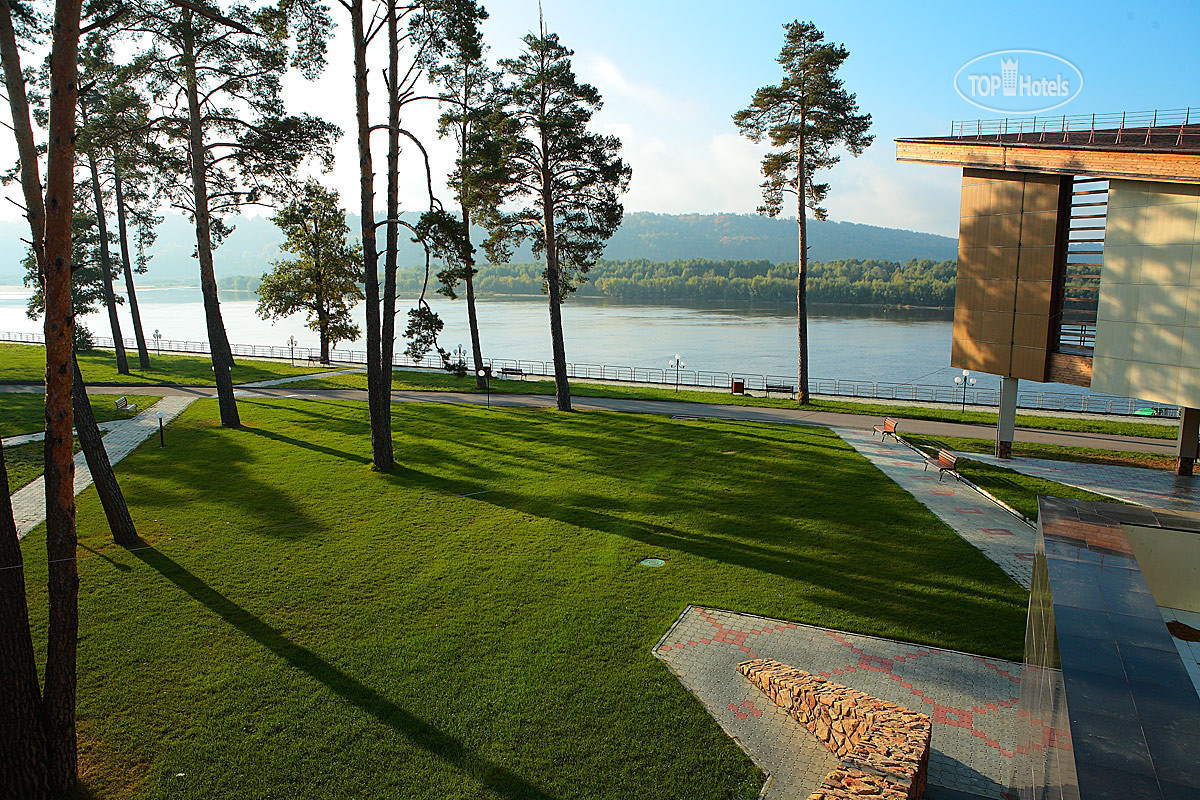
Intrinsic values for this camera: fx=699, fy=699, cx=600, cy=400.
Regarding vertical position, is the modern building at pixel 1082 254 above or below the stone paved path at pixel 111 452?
above

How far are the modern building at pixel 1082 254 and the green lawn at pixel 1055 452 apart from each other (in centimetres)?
93

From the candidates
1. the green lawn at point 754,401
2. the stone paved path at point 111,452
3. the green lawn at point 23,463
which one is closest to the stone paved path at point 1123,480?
the green lawn at point 754,401

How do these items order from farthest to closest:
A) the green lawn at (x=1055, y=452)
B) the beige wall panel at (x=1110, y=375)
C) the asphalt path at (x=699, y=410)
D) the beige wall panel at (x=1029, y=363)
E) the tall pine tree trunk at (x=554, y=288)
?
1. the tall pine tree trunk at (x=554, y=288)
2. the asphalt path at (x=699, y=410)
3. the green lawn at (x=1055, y=452)
4. the beige wall panel at (x=1029, y=363)
5. the beige wall panel at (x=1110, y=375)

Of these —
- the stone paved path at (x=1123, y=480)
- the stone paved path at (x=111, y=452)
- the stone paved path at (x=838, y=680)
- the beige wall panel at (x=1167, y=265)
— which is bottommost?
the stone paved path at (x=1123, y=480)

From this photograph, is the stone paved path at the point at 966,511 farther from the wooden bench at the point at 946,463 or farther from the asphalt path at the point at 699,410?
the asphalt path at the point at 699,410

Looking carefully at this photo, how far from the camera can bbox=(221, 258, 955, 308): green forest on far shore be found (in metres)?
100

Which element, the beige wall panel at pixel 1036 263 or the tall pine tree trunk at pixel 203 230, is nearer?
the beige wall panel at pixel 1036 263

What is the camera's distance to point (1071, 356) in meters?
15.2

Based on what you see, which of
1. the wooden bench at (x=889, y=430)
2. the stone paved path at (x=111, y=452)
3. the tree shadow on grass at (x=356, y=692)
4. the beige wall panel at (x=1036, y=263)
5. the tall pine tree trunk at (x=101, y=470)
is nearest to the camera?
the tree shadow on grass at (x=356, y=692)

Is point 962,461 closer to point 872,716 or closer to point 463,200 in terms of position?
point 872,716

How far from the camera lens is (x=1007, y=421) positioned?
16.6m

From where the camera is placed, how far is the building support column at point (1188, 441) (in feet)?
47.7

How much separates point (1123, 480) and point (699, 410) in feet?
36.8

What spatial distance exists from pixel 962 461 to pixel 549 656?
12.1 metres
